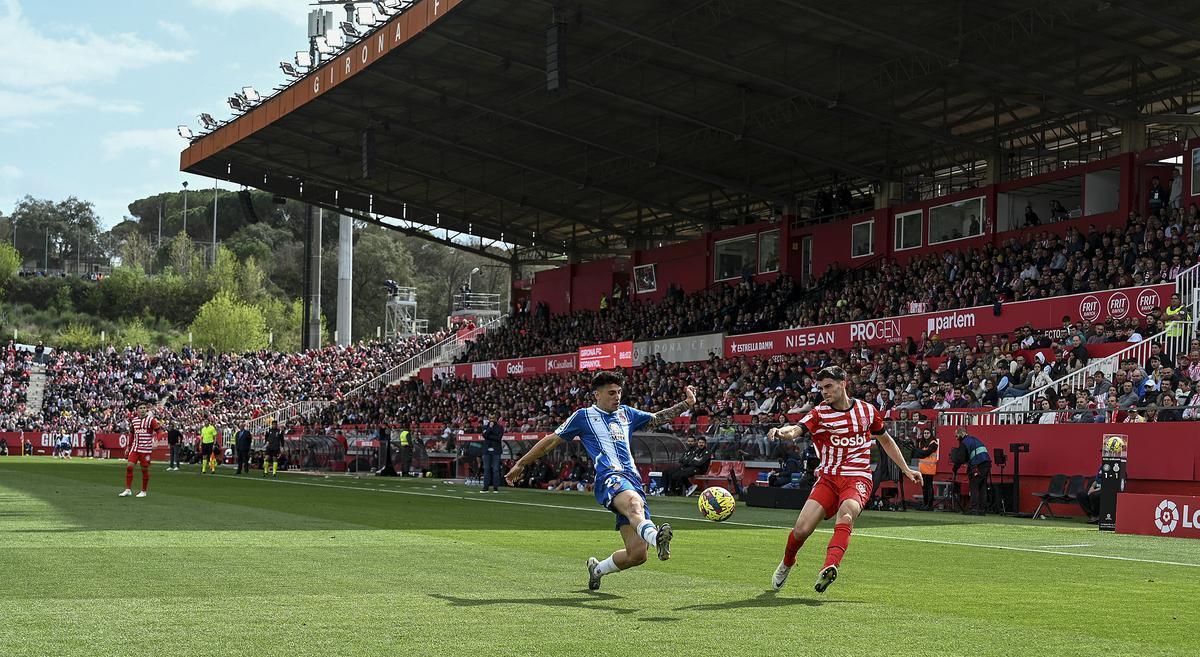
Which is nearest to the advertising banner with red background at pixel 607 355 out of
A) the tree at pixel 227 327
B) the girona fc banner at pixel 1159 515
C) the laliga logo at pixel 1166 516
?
the girona fc banner at pixel 1159 515

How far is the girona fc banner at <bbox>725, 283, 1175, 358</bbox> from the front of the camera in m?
30.1

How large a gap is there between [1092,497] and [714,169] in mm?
29880

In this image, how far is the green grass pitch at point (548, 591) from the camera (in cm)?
816

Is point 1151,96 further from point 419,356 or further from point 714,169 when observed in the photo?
point 419,356

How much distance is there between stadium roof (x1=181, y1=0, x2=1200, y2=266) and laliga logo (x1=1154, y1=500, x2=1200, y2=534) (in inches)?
562

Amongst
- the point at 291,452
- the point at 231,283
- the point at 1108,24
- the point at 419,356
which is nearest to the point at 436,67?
the point at 1108,24

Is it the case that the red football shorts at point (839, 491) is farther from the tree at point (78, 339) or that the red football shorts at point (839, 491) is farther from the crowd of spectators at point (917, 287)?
the tree at point (78, 339)

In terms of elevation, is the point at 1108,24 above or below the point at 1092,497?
above

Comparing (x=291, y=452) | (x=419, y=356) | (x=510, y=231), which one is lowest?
(x=291, y=452)

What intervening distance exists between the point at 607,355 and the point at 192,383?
130 feet

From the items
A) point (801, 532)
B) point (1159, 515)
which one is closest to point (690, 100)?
point (1159, 515)

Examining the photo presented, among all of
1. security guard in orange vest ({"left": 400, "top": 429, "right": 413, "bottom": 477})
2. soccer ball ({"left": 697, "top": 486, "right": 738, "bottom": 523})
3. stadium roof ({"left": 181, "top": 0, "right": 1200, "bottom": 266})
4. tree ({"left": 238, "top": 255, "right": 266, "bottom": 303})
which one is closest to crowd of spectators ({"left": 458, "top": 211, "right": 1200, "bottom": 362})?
stadium roof ({"left": 181, "top": 0, "right": 1200, "bottom": 266})

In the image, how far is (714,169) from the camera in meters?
51.7

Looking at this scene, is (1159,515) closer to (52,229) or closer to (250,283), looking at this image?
(250,283)
